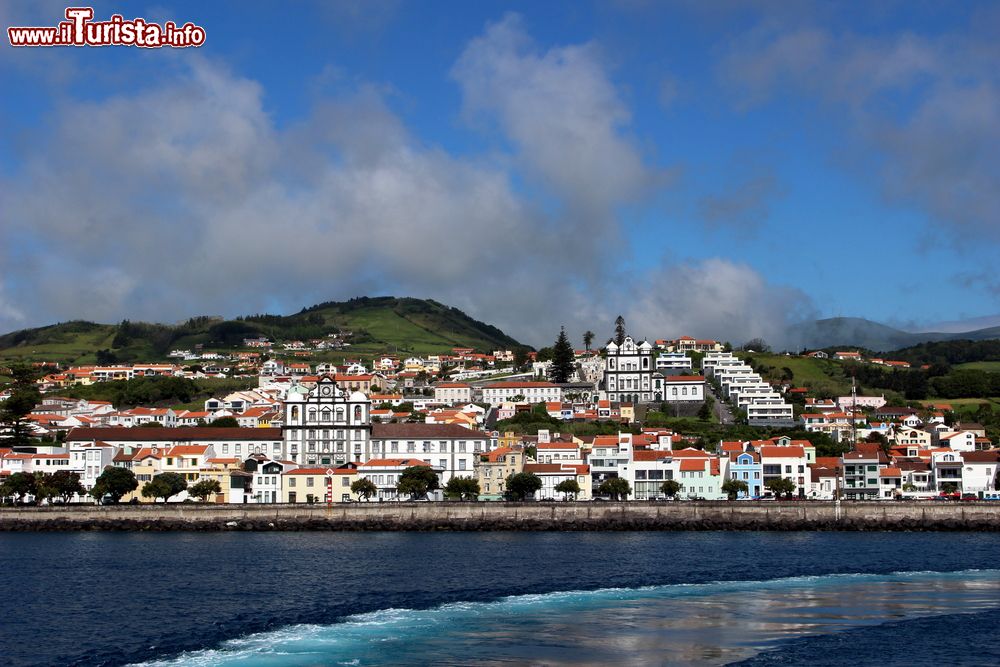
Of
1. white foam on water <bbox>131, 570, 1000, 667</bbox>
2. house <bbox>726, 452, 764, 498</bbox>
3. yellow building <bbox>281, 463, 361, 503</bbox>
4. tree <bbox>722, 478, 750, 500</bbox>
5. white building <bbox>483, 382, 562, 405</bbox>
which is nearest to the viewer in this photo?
white foam on water <bbox>131, 570, 1000, 667</bbox>

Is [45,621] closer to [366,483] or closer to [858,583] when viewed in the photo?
[858,583]

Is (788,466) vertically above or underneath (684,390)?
underneath

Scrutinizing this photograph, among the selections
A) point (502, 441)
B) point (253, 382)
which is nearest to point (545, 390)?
point (502, 441)

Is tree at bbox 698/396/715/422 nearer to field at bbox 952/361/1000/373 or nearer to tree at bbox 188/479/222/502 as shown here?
tree at bbox 188/479/222/502

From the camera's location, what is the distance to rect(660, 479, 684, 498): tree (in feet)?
204

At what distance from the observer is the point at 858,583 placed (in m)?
34.4

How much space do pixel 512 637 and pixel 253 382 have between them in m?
96.9

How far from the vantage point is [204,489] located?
203 feet

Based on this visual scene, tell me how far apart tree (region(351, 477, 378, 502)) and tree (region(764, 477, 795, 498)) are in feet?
70.2

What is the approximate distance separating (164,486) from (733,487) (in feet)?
99.5

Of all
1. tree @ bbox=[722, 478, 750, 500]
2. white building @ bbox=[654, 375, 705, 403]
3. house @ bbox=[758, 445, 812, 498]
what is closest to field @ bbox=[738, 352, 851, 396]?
white building @ bbox=[654, 375, 705, 403]

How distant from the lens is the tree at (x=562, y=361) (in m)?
109

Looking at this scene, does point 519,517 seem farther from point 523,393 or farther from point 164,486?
point 523,393

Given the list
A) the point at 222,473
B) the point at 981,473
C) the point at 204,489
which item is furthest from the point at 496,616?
the point at 981,473
